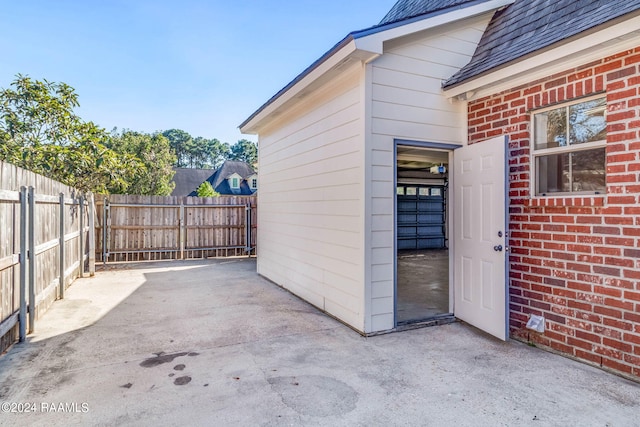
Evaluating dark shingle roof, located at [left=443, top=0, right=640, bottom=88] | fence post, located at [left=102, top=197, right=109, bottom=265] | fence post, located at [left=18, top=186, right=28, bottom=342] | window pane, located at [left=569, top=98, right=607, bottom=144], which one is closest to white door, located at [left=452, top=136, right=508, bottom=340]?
window pane, located at [left=569, top=98, right=607, bottom=144]

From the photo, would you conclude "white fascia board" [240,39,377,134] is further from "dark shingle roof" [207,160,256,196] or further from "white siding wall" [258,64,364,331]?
"dark shingle roof" [207,160,256,196]

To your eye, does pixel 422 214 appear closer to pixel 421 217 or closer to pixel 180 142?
pixel 421 217

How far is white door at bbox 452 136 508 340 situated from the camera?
139 inches

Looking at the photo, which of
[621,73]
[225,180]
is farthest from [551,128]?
[225,180]

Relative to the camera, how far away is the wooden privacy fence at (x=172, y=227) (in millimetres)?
8781

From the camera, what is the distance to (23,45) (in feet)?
27.8

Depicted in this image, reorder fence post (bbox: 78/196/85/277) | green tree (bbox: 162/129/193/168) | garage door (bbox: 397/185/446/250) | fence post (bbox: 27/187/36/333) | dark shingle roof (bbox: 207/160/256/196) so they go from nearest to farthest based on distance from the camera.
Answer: fence post (bbox: 27/187/36/333)
fence post (bbox: 78/196/85/277)
garage door (bbox: 397/185/446/250)
dark shingle roof (bbox: 207/160/256/196)
green tree (bbox: 162/129/193/168)

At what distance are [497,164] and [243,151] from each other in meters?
43.6

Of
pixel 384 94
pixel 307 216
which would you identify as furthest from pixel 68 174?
pixel 384 94

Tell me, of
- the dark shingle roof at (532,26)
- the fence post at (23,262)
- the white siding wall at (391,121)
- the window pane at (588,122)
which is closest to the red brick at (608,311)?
the window pane at (588,122)

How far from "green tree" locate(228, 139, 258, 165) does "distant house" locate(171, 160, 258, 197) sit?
736 inches

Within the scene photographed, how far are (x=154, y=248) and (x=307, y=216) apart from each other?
5802mm

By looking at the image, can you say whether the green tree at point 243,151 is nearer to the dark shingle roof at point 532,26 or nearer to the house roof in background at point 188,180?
the house roof in background at point 188,180

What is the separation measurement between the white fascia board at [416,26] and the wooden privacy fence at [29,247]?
3475 millimetres
